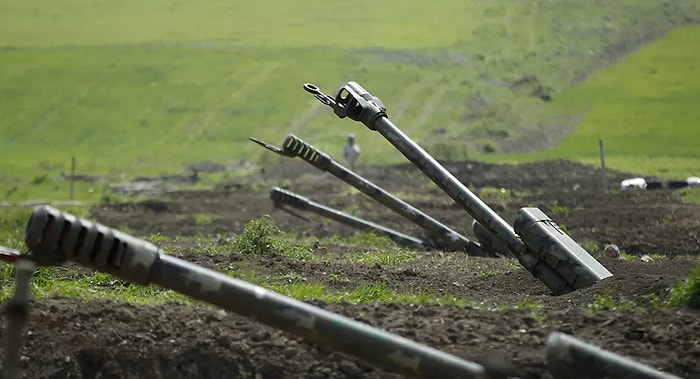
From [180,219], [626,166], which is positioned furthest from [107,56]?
[180,219]

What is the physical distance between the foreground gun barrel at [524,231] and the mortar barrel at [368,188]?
319 cm

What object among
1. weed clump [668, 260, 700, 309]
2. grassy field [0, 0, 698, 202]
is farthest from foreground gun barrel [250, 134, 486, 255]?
grassy field [0, 0, 698, 202]

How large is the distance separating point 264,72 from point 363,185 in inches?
2303

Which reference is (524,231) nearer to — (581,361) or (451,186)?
(451,186)

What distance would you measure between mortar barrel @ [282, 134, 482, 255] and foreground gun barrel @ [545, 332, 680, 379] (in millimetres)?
10670

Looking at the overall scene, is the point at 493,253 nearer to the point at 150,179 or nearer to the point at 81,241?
the point at 81,241

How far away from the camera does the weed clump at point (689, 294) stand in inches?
373

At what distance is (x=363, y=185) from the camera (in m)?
17.8

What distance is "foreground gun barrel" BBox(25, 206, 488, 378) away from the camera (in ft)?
22.6

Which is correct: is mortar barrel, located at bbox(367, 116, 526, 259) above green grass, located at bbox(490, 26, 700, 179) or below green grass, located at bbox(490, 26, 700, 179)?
above

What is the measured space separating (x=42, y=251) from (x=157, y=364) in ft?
6.82

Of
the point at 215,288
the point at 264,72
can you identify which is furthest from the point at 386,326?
the point at 264,72

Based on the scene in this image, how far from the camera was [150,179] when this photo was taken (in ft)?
167

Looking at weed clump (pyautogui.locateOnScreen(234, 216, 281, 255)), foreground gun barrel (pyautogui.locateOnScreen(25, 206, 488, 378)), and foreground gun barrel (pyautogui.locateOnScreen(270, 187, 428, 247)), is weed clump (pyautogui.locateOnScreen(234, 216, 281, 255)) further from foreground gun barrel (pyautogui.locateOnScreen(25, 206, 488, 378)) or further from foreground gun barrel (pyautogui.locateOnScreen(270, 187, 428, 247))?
foreground gun barrel (pyautogui.locateOnScreen(25, 206, 488, 378))
